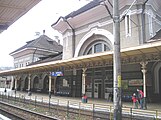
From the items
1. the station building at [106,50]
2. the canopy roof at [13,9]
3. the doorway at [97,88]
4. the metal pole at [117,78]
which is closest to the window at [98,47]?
the station building at [106,50]

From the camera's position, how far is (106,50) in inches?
905

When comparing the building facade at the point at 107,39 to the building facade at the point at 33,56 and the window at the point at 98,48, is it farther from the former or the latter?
the building facade at the point at 33,56

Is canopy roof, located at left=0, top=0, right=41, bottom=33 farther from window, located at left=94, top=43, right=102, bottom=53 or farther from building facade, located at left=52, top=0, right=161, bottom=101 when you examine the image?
window, located at left=94, top=43, right=102, bottom=53

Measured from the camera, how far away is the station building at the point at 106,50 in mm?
16219

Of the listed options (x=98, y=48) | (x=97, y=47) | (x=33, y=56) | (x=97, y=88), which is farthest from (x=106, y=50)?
(x=33, y=56)

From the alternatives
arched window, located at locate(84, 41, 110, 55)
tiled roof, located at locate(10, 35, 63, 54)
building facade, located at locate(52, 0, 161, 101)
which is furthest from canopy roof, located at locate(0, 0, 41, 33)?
tiled roof, located at locate(10, 35, 63, 54)

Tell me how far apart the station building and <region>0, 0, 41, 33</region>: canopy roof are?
9.30m

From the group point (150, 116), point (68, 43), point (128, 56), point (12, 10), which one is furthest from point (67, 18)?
point (12, 10)

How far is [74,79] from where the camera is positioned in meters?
26.5

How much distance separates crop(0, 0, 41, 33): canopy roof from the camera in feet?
14.0

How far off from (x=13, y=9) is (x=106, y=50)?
61.8 feet

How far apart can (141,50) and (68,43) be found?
1497 centimetres

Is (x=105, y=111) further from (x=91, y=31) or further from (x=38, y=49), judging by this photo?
(x=38, y=49)

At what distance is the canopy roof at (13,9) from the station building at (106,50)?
30.5 feet
